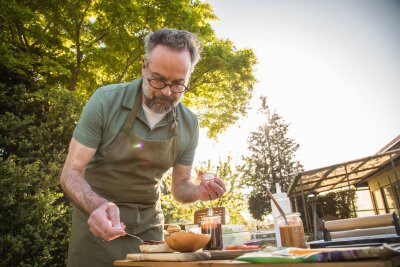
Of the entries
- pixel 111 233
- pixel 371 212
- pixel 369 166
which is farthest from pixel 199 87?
pixel 371 212

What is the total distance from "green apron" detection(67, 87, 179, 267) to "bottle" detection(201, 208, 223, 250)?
23.2 inches

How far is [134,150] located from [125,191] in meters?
0.31

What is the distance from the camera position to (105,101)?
6.65 ft

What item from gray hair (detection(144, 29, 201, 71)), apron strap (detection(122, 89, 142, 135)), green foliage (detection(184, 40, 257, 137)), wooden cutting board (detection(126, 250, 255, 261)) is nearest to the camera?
wooden cutting board (detection(126, 250, 255, 261))

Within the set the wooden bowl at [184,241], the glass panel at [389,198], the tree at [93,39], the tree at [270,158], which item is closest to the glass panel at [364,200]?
the glass panel at [389,198]

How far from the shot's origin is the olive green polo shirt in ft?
6.22

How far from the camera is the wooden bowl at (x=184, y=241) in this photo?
4.17 feet

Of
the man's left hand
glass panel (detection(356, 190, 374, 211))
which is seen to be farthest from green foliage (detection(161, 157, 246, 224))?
the man's left hand

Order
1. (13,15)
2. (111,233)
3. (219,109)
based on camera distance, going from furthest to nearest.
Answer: (219,109) < (13,15) < (111,233)

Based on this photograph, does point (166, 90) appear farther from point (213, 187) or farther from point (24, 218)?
point (24, 218)

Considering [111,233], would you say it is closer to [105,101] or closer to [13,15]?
[105,101]

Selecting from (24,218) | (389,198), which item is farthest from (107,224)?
(389,198)

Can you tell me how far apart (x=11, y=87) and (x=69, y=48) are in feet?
7.63

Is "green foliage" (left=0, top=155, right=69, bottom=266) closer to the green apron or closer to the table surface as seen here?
the green apron
